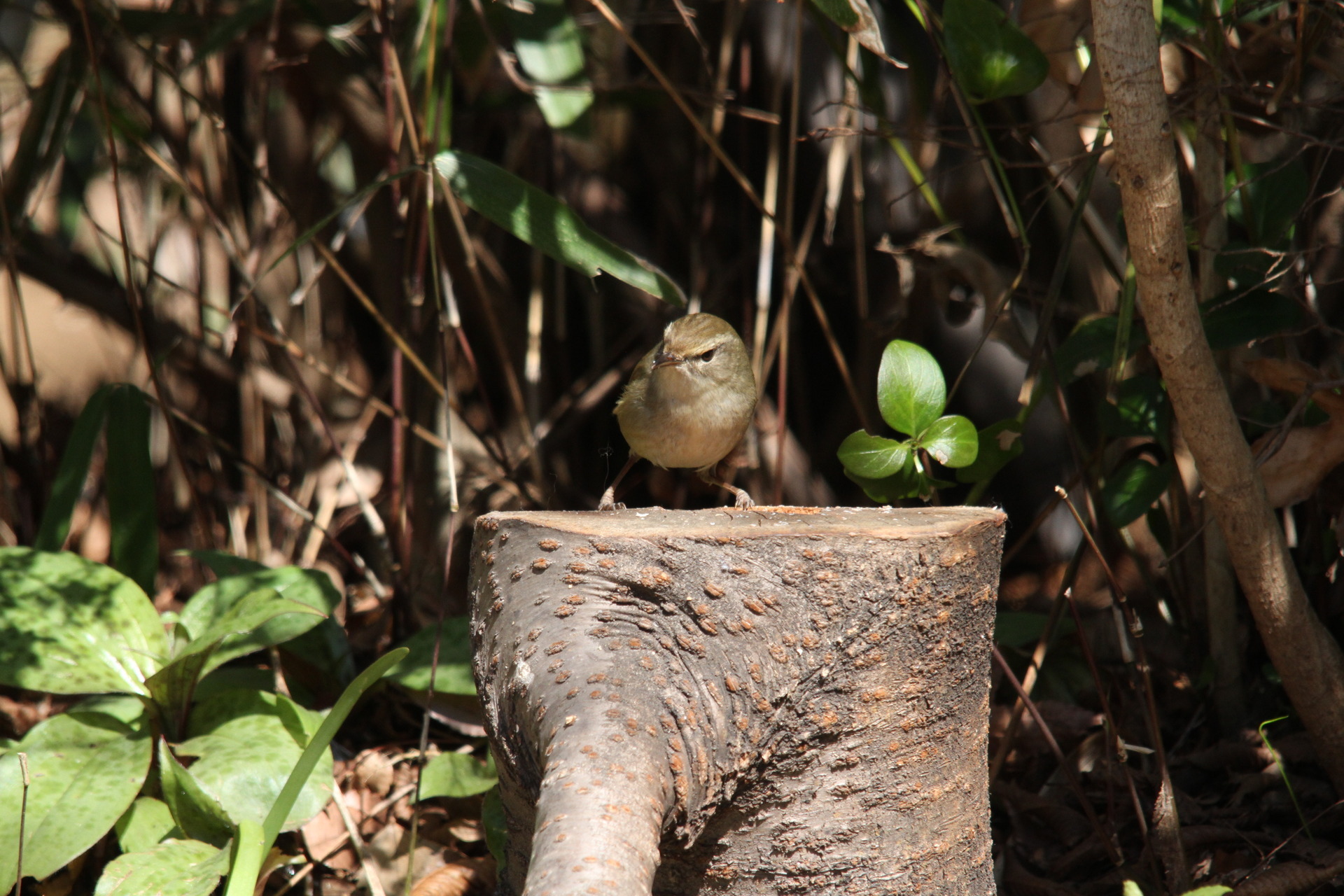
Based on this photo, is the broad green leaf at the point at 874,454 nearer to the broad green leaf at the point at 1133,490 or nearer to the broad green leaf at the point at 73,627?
the broad green leaf at the point at 1133,490

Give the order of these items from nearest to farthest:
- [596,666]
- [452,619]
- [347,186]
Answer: [596,666]
[452,619]
[347,186]

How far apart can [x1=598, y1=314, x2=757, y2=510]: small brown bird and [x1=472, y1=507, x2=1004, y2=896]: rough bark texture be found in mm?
848

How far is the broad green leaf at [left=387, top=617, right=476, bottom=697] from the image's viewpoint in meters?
2.74

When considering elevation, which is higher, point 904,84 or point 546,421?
point 904,84

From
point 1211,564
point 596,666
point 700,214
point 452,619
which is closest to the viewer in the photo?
point 596,666

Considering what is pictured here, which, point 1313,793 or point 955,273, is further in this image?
point 955,273

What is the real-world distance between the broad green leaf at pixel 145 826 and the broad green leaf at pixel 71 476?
0.94m

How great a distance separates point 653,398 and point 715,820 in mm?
1264

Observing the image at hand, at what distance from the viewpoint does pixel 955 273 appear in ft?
10.2

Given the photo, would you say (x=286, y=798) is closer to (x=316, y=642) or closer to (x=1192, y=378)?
(x=316, y=642)

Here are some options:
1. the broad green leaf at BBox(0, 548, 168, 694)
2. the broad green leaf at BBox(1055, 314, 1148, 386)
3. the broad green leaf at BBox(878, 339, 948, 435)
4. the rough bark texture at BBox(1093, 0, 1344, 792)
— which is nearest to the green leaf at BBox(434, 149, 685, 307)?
the broad green leaf at BBox(878, 339, 948, 435)

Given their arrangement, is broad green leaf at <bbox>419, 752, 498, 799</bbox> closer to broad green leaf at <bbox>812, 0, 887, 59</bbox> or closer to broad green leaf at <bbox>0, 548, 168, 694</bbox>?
broad green leaf at <bbox>0, 548, 168, 694</bbox>

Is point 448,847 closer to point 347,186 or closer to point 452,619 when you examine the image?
point 452,619

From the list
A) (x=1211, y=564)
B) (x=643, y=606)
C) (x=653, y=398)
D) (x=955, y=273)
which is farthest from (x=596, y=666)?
(x=955, y=273)
